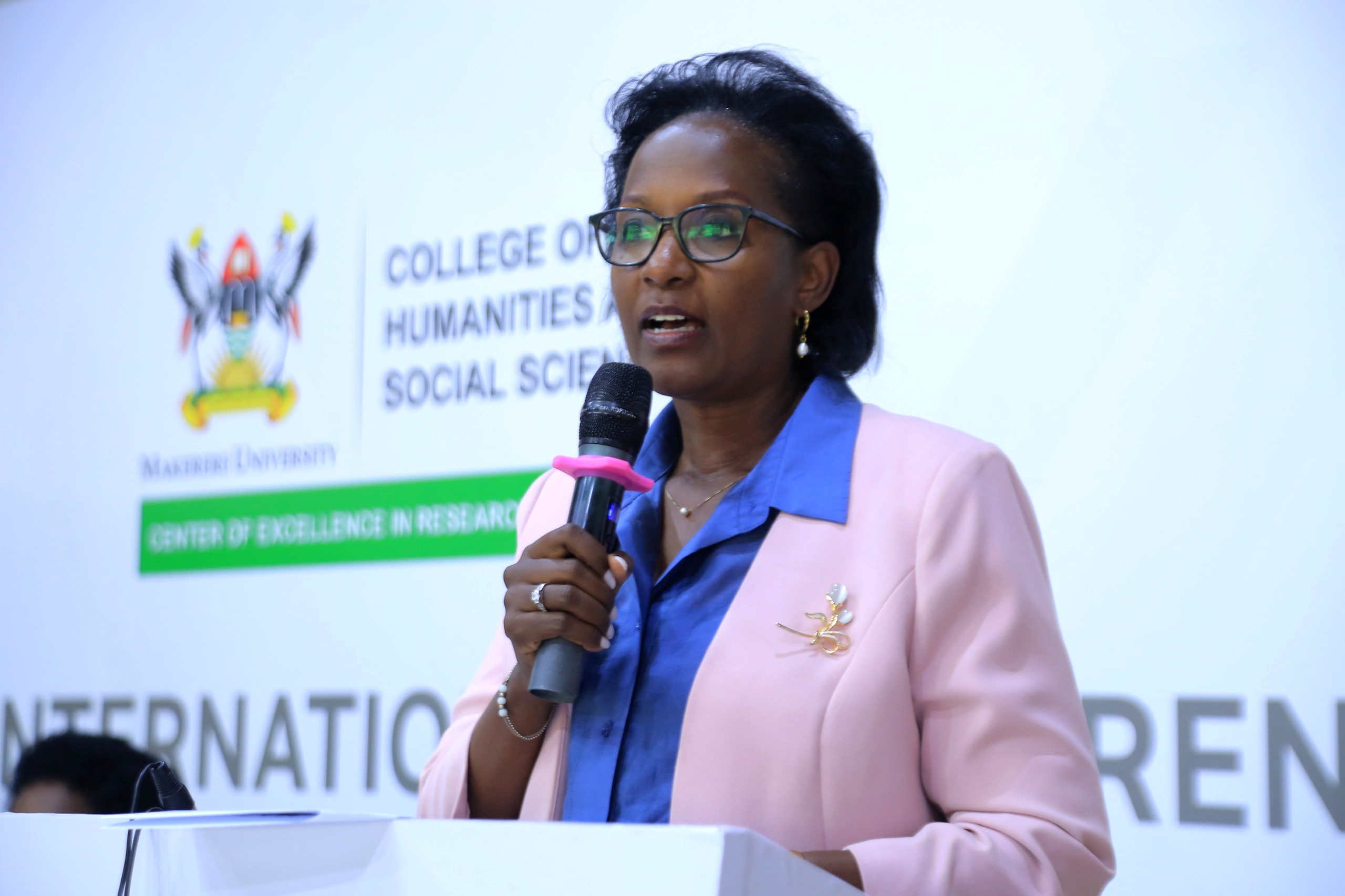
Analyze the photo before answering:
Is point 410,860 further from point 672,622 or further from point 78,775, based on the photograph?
point 78,775

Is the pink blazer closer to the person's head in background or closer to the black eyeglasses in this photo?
the black eyeglasses

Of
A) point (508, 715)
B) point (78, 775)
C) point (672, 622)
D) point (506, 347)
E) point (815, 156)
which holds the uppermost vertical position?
point (815, 156)

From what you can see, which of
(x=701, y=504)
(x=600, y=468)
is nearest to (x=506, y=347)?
(x=701, y=504)

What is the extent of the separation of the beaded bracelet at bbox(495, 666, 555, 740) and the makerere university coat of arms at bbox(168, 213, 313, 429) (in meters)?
2.25

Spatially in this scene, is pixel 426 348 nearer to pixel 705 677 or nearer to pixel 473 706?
pixel 473 706

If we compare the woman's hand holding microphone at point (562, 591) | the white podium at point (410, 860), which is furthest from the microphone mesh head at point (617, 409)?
the white podium at point (410, 860)

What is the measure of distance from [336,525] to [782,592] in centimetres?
228

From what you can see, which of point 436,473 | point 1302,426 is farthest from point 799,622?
point 436,473

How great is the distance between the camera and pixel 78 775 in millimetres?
2617

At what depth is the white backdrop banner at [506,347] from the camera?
229 centimetres

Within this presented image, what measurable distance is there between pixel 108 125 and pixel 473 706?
10.3 feet

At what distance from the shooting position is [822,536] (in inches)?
56.7

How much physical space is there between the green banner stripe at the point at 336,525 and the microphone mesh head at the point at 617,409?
5.34ft

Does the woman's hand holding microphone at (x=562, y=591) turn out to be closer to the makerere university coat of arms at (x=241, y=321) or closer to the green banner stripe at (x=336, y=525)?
the green banner stripe at (x=336, y=525)
